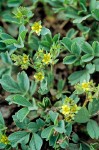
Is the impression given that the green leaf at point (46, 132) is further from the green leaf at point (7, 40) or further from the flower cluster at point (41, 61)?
the green leaf at point (7, 40)

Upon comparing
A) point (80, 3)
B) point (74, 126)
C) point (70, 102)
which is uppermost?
point (80, 3)

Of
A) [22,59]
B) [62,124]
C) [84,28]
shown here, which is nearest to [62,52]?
[84,28]

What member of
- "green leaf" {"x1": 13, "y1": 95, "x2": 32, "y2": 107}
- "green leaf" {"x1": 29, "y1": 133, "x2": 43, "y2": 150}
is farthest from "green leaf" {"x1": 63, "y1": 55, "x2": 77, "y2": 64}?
"green leaf" {"x1": 29, "y1": 133, "x2": 43, "y2": 150}

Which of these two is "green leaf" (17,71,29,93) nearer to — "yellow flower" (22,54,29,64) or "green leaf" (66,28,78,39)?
"yellow flower" (22,54,29,64)

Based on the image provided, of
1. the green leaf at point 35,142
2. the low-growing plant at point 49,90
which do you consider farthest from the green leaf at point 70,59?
the green leaf at point 35,142

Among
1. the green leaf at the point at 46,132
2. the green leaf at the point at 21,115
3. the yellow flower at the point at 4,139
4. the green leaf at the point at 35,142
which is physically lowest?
the green leaf at the point at 35,142

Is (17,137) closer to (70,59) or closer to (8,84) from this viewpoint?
(8,84)

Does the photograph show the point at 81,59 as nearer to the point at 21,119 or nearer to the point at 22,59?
the point at 22,59
